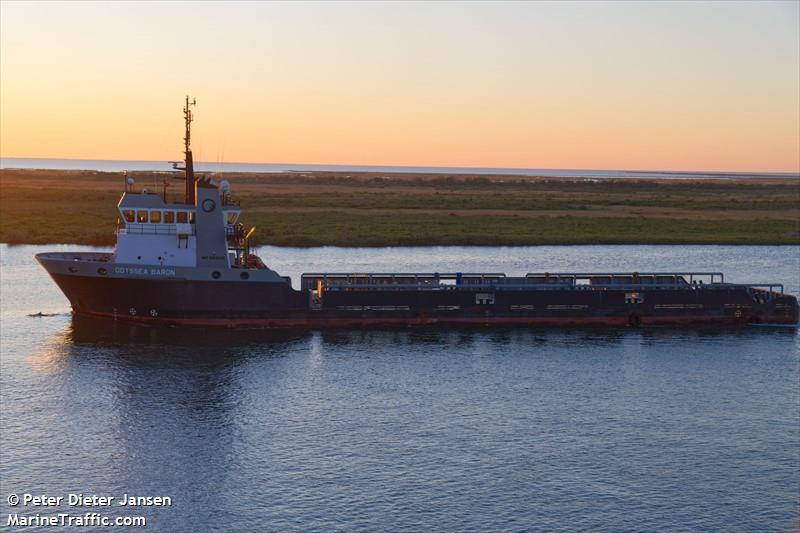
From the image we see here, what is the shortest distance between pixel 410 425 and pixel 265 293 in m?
21.9

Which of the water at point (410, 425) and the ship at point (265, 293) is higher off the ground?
the ship at point (265, 293)

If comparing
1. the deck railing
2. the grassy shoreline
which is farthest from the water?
the grassy shoreline

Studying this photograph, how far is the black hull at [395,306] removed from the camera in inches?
2251

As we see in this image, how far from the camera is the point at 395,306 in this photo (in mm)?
59531

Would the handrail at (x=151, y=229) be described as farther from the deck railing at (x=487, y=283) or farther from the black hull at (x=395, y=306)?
the deck railing at (x=487, y=283)

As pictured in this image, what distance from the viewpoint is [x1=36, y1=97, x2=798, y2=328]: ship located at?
187 feet

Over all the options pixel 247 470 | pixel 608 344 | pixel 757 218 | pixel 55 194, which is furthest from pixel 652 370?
pixel 55 194

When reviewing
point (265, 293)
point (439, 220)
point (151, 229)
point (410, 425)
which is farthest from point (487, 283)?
point (439, 220)

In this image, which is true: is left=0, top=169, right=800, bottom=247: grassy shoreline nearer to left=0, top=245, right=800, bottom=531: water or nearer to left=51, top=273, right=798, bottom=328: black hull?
left=51, top=273, right=798, bottom=328: black hull

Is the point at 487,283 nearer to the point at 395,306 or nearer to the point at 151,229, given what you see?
the point at 395,306

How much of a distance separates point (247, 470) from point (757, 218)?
425 ft

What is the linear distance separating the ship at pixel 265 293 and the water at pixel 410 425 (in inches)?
66.7

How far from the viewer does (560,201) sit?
596ft

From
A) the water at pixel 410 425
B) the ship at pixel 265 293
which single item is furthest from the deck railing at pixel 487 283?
the water at pixel 410 425
